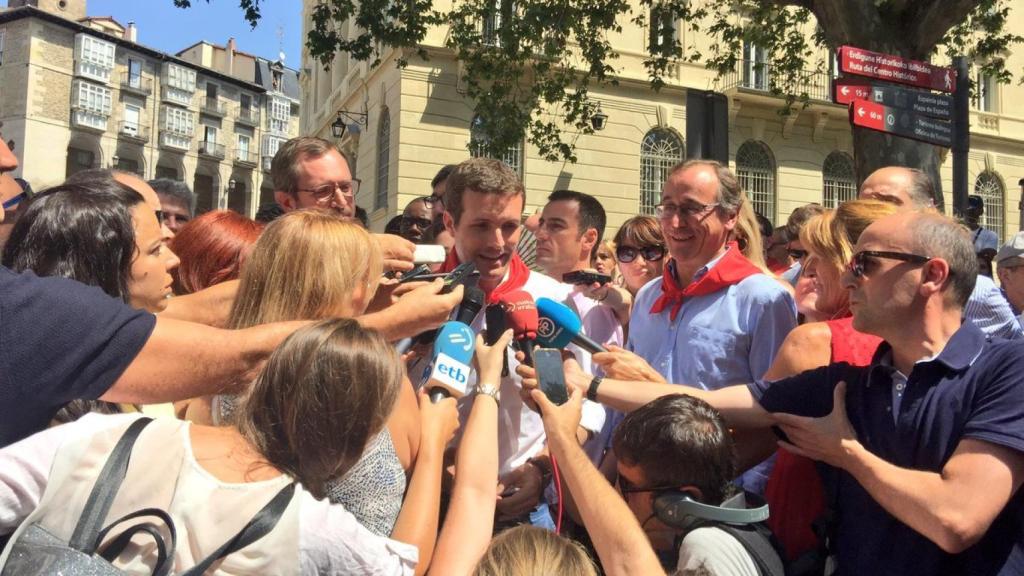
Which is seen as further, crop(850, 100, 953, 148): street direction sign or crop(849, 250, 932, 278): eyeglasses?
crop(850, 100, 953, 148): street direction sign

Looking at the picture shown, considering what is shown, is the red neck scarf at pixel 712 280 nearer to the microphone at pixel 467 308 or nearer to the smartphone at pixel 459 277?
the smartphone at pixel 459 277

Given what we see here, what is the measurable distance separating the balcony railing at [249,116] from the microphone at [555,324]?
210 feet

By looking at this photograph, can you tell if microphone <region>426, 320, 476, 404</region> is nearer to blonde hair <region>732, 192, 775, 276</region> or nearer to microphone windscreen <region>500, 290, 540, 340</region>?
microphone windscreen <region>500, 290, 540, 340</region>

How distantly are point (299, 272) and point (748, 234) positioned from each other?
2.24m

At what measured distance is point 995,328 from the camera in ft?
10.7

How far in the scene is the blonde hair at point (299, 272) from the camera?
2234 millimetres

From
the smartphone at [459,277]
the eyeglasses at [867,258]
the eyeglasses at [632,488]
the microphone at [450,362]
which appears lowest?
the eyeglasses at [632,488]

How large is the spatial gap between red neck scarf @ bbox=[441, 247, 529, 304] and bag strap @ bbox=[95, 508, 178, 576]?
1.75m

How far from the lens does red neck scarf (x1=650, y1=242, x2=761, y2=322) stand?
11.0ft

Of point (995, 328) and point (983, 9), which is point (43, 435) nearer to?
point (995, 328)

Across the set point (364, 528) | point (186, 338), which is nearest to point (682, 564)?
point (364, 528)

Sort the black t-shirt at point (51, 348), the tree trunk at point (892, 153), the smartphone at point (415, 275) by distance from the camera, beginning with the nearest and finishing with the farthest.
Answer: the black t-shirt at point (51, 348) → the smartphone at point (415, 275) → the tree trunk at point (892, 153)

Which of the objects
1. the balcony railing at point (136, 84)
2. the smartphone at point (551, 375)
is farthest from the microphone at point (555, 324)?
the balcony railing at point (136, 84)

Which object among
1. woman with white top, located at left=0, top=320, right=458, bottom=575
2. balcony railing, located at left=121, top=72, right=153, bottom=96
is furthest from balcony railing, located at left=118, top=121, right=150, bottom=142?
woman with white top, located at left=0, top=320, right=458, bottom=575
